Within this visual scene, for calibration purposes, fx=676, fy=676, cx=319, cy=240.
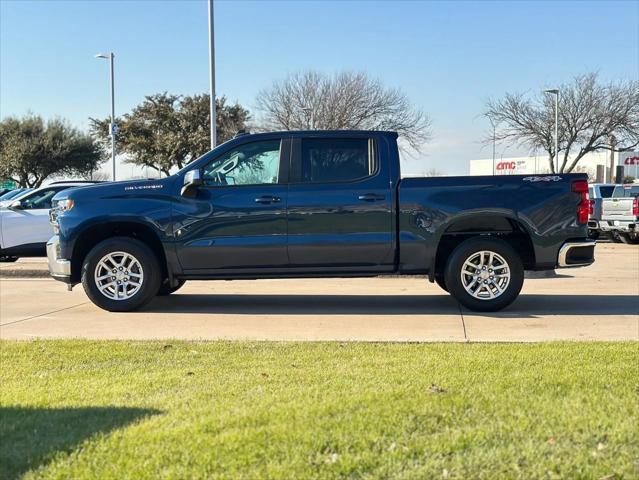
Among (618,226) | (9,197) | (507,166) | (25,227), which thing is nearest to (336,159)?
(25,227)

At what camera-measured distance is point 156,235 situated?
26.7 feet

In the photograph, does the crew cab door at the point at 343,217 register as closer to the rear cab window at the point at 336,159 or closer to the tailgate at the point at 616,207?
the rear cab window at the point at 336,159

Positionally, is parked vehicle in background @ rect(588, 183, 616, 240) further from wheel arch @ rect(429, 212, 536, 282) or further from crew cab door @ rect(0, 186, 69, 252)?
crew cab door @ rect(0, 186, 69, 252)

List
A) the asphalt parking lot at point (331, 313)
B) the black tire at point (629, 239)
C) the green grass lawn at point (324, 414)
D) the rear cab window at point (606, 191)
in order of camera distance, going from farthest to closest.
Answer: the rear cab window at point (606, 191), the black tire at point (629, 239), the asphalt parking lot at point (331, 313), the green grass lawn at point (324, 414)

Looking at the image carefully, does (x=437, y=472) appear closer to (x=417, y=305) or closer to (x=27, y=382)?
(x=27, y=382)

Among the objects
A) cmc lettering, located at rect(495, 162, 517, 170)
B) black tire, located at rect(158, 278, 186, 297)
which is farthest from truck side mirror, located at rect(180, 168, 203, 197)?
cmc lettering, located at rect(495, 162, 517, 170)

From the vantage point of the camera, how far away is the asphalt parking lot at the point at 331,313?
6953 millimetres

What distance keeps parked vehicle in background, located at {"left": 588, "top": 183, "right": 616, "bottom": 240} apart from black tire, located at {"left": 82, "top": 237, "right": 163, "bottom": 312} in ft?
46.5

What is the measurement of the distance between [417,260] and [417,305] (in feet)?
3.40

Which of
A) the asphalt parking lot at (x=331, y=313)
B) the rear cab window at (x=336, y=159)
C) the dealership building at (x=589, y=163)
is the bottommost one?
the asphalt parking lot at (x=331, y=313)

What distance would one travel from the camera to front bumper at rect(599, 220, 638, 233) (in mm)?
18516

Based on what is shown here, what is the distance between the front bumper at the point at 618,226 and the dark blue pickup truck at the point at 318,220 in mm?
11785

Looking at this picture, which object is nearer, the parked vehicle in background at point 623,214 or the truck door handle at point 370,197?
the truck door handle at point 370,197

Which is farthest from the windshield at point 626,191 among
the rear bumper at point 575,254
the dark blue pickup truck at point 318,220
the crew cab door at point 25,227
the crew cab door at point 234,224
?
the crew cab door at point 25,227
